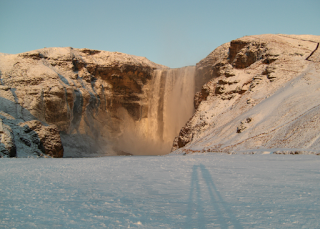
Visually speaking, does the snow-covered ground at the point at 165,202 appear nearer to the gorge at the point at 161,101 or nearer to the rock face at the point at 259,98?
the gorge at the point at 161,101

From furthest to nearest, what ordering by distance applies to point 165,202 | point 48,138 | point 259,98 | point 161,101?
1. point 161,101
2. point 48,138
3. point 259,98
4. point 165,202

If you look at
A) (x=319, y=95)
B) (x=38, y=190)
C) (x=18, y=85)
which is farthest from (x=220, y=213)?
(x=18, y=85)

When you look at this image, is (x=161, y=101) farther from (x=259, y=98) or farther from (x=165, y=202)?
(x=165, y=202)

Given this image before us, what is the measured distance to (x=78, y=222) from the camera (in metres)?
3.91

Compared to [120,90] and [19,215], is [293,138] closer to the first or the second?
[19,215]

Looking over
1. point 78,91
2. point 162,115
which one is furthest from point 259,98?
point 78,91

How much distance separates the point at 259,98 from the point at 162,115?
18.1m

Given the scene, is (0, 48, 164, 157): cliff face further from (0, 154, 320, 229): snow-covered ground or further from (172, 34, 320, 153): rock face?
(0, 154, 320, 229): snow-covered ground

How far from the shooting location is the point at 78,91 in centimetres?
3603

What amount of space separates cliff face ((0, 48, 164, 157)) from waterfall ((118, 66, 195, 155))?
→ 1186mm

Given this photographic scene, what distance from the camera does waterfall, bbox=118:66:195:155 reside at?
36406 mm

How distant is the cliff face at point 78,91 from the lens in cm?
3288

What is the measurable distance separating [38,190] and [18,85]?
3128 centimetres

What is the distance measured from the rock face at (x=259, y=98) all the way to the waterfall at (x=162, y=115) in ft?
13.2
